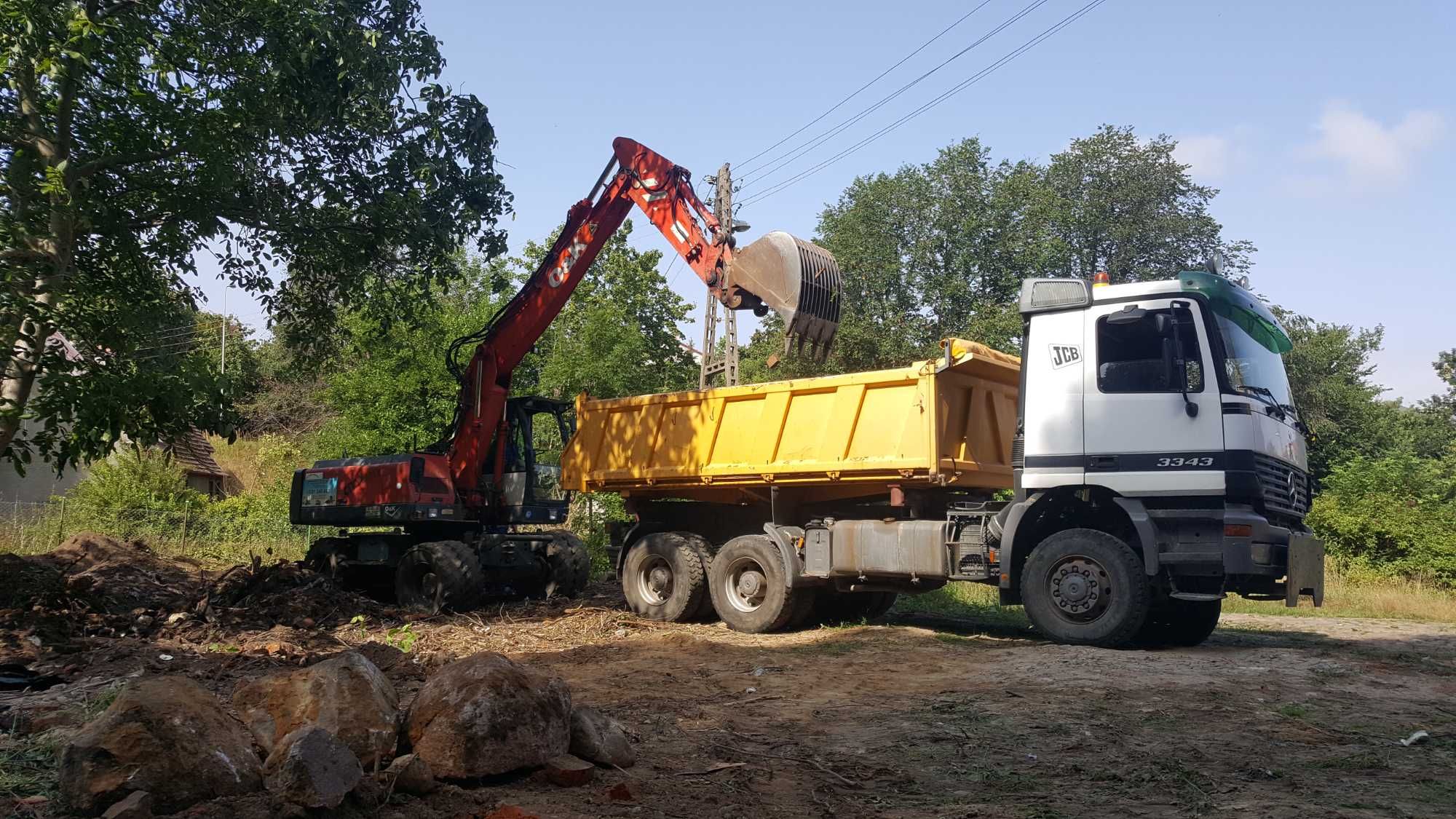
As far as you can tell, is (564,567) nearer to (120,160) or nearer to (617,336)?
(120,160)

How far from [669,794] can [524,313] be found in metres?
10.3

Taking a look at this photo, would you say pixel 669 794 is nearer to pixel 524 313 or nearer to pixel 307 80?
pixel 307 80

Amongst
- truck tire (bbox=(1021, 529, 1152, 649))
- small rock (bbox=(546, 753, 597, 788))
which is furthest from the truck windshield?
small rock (bbox=(546, 753, 597, 788))

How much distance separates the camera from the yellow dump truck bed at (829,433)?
1126 cm

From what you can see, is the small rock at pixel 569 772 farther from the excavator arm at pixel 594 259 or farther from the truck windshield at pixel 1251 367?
the truck windshield at pixel 1251 367

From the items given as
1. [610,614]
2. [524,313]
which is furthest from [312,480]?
[610,614]

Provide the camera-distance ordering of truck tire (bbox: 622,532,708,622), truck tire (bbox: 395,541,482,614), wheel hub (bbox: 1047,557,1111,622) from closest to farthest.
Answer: wheel hub (bbox: 1047,557,1111,622), truck tire (bbox: 622,532,708,622), truck tire (bbox: 395,541,482,614)

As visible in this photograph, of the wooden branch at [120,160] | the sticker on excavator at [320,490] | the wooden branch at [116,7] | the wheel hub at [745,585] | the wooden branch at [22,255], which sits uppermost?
the wooden branch at [116,7]

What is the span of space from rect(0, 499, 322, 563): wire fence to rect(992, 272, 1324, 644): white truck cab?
17.1 m

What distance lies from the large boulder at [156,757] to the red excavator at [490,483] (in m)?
8.88

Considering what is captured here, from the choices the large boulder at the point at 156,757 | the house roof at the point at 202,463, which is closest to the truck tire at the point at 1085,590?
the large boulder at the point at 156,757

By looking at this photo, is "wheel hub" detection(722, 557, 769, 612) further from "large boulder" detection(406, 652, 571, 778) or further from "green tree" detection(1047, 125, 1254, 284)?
"green tree" detection(1047, 125, 1254, 284)

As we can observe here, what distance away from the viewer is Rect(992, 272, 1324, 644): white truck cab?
31.8 ft

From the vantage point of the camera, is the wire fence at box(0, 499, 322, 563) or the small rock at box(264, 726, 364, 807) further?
the wire fence at box(0, 499, 322, 563)
